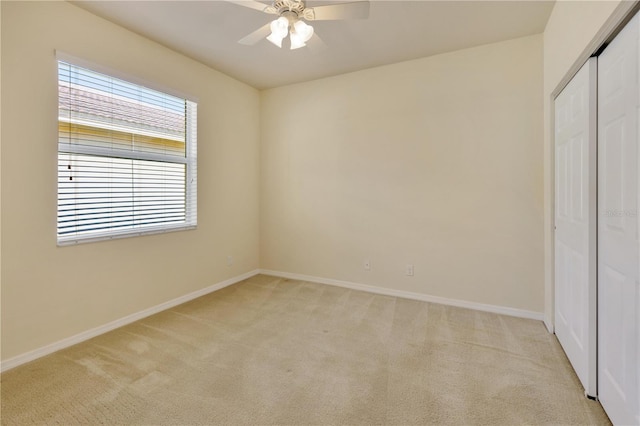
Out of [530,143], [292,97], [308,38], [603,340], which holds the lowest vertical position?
[603,340]

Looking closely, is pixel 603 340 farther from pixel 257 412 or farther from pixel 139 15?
pixel 139 15

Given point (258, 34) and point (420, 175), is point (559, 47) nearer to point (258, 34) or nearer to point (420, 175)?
point (420, 175)

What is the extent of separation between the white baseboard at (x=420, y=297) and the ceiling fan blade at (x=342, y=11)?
9.09 feet

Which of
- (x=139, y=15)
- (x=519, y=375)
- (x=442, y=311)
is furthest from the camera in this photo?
(x=442, y=311)

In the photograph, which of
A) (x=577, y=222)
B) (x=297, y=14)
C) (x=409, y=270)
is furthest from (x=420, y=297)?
(x=297, y=14)

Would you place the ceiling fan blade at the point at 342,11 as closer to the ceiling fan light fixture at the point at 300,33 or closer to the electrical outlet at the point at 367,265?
the ceiling fan light fixture at the point at 300,33

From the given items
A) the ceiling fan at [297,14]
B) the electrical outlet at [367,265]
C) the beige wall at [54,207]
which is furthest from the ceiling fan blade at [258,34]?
the electrical outlet at [367,265]

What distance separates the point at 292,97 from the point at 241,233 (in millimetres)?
2019

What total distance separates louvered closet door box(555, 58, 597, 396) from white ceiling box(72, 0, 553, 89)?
0.88 m

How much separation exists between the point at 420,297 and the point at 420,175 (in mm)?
1378

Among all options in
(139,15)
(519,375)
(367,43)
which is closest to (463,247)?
(519,375)

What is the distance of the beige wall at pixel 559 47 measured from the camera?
5.18ft

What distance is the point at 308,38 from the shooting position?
195 cm

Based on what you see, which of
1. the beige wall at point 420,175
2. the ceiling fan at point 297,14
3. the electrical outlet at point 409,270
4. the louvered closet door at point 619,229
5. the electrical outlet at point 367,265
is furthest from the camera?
the electrical outlet at point 367,265
